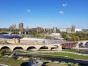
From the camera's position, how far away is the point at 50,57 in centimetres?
4028

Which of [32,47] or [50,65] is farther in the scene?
[32,47]

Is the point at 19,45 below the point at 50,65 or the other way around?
the other way around

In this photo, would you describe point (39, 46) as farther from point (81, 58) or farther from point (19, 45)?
point (81, 58)

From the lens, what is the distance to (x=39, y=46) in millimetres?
49750

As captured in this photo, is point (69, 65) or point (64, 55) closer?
point (69, 65)

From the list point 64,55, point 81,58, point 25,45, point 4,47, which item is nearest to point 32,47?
point 25,45

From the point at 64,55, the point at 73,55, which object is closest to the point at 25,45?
the point at 64,55

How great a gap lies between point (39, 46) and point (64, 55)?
12762 mm

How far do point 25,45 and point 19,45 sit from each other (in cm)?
259

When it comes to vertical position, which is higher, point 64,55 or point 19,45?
point 19,45

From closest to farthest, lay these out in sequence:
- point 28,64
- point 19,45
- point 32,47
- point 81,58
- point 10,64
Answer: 1. point 10,64
2. point 28,64
3. point 81,58
4. point 19,45
5. point 32,47

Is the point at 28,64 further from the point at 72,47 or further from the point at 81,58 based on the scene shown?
the point at 72,47

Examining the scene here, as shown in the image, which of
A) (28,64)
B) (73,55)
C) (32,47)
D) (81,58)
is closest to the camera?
(28,64)

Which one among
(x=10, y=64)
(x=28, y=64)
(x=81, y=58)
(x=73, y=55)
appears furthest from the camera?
(x=73, y=55)
